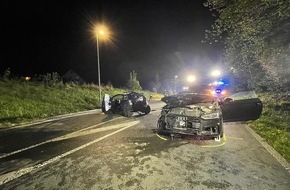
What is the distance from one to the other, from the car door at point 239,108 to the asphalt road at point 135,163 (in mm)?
1434

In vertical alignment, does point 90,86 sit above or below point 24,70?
below

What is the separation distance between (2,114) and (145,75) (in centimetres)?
4239

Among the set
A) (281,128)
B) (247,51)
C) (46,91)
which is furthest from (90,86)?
(281,128)

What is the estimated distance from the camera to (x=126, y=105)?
13.5m

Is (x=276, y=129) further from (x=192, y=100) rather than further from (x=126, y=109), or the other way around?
(x=126, y=109)

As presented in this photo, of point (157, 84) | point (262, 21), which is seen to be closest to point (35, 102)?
point (262, 21)

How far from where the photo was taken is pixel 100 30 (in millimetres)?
20234

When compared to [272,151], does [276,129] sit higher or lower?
higher

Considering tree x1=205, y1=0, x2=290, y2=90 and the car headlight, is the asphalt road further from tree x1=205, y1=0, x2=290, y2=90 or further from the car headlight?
tree x1=205, y1=0, x2=290, y2=90

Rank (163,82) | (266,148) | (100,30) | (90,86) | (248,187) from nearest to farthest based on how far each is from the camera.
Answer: (248,187) < (266,148) < (100,30) < (90,86) < (163,82)

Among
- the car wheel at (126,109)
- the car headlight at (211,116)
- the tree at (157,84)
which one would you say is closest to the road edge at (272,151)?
the car headlight at (211,116)

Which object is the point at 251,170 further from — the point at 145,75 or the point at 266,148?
the point at 145,75

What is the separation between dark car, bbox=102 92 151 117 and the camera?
13523mm

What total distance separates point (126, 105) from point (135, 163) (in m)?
8.00
